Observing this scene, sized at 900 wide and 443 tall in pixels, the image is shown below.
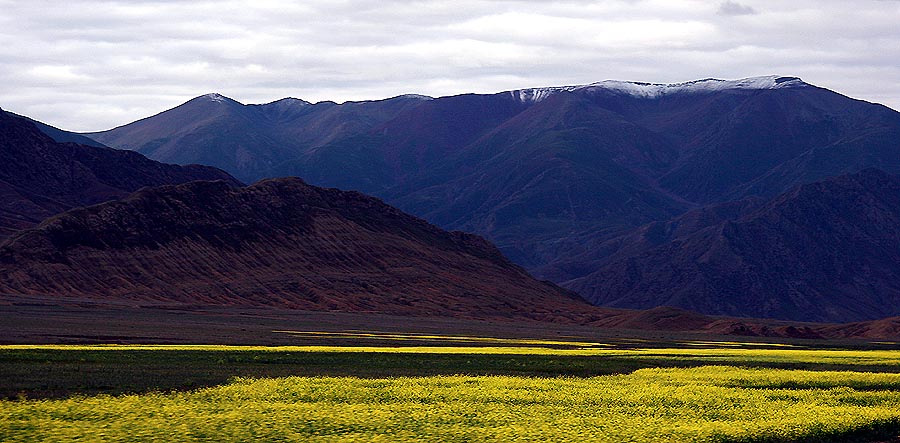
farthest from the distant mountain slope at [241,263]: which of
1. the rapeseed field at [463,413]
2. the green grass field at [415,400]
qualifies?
the rapeseed field at [463,413]

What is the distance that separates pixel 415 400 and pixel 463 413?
429 cm

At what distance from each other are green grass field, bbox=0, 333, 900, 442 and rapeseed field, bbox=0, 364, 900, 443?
6 cm

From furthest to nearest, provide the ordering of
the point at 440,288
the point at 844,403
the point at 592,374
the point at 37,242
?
1. the point at 440,288
2. the point at 37,242
3. the point at 592,374
4. the point at 844,403

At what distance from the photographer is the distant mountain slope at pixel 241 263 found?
6112 inches

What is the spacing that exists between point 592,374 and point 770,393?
14409 millimetres

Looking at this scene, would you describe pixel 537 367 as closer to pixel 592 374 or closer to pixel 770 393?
pixel 592 374

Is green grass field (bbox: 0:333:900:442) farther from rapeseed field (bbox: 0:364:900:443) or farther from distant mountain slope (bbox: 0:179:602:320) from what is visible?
distant mountain slope (bbox: 0:179:602:320)

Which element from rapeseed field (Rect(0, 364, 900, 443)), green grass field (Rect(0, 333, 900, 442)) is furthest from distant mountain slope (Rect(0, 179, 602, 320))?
rapeseed field (Rect(0, 364, 900, 443))

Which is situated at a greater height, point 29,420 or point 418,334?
point 29,420

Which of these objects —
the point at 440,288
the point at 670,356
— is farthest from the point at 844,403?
the point at 440,288

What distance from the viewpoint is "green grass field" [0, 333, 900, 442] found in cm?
2956

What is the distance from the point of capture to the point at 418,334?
10656 cm

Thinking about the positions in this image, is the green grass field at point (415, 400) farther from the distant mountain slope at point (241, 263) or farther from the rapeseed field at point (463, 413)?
the distant mountain slope at point (241, 263)

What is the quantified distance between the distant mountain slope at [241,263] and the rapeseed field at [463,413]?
378 ft
